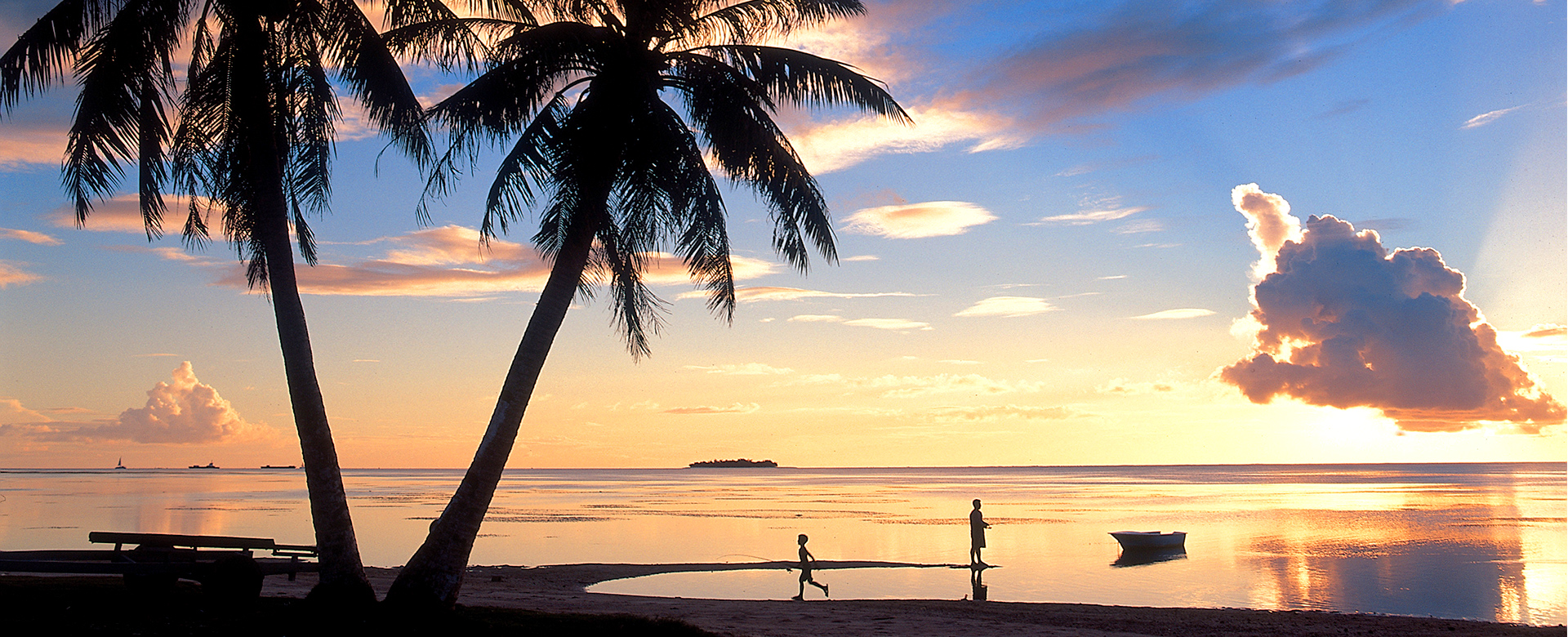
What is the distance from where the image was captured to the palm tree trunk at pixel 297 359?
12.0 meters

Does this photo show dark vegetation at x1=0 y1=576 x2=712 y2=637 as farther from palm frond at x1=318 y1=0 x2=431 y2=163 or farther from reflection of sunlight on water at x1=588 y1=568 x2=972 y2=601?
reflection of sunlight on water at x1=588 y1=568 x2=972 y2=601

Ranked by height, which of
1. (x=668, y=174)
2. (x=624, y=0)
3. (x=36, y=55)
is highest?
(x=624, y=0)

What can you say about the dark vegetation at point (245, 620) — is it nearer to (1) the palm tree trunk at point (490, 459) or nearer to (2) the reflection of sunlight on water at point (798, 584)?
(1) the palm tree trunk at point (490, 459)

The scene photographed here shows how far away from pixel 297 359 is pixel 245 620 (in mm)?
3062

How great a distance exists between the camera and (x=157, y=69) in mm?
12648

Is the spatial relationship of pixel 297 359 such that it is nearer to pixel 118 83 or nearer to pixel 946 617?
pixel 118 83

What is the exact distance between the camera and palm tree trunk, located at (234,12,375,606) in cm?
1202

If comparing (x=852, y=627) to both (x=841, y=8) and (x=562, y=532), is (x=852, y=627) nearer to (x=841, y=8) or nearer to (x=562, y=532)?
(x=841, y=8)

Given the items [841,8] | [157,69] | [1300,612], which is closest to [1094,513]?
[1300,612]

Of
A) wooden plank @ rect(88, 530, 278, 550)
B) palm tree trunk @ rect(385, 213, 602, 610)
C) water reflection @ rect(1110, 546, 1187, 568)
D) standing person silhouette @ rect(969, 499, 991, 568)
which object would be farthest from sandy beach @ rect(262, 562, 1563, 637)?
water reflection @ rect(1110, 546, 1187, 568)

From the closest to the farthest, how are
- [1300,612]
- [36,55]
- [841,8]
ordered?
[36,55] < [841,8] < [1300,612]

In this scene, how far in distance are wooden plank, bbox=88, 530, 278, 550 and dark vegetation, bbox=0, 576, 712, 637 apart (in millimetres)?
673

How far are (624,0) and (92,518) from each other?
48274mm

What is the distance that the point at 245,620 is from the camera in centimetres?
1177
